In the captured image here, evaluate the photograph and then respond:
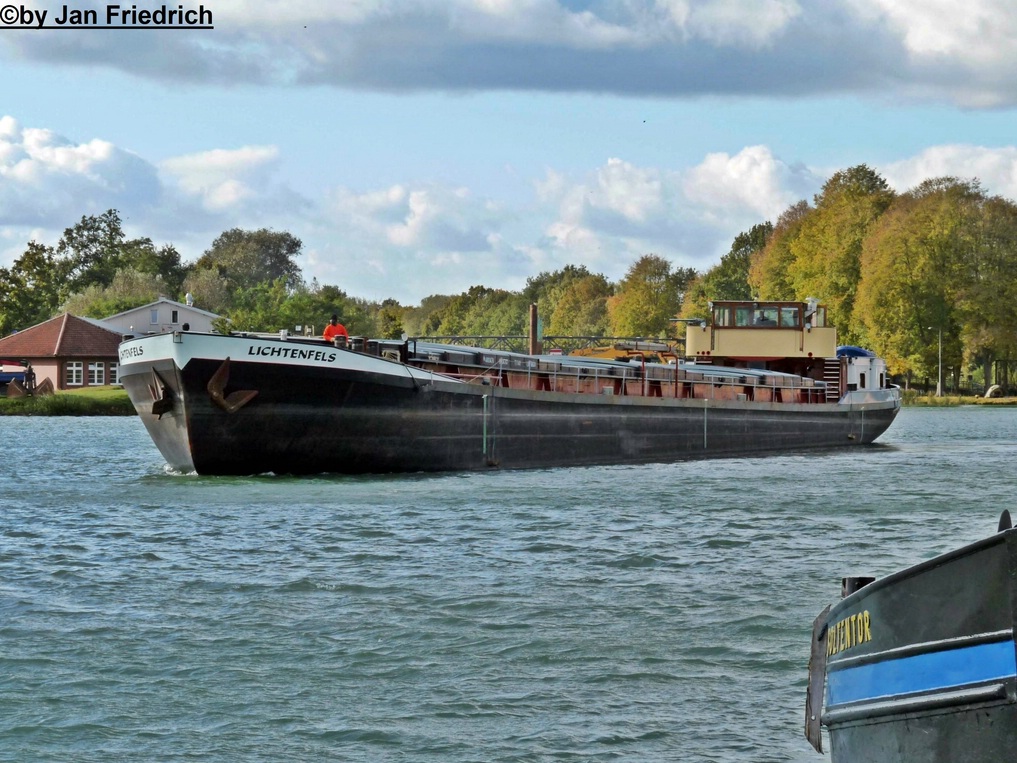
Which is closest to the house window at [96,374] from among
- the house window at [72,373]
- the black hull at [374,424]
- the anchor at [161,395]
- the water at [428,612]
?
the house window at [72,373]

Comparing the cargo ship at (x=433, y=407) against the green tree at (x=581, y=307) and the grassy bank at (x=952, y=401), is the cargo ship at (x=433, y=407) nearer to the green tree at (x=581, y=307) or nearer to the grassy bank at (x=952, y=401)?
the grassy bank at (x=952, y=401)

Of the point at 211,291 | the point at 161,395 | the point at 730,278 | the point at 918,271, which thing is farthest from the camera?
the point at 211,291

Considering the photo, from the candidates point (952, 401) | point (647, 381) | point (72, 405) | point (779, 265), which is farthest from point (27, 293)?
point (647, 381)

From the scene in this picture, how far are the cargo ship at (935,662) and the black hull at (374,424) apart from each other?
20.7 m

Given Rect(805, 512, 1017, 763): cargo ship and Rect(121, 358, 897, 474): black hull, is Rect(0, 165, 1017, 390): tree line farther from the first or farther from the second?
Rect(805, 512, 1017, 763): cargo ship

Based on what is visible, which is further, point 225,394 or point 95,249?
point 95,249

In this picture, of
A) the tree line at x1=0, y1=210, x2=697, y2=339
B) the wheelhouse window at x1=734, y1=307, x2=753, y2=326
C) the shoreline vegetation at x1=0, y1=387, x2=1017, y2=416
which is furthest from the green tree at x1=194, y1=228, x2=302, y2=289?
the wheelhouse window at x1=734, y1=307, x2=753, y2=326

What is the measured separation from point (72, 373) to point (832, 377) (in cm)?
6083

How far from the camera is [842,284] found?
9088cm

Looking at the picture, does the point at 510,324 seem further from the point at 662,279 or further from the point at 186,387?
the point at 186,387

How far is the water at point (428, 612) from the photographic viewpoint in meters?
9.95

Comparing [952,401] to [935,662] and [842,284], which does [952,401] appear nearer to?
[842,284]

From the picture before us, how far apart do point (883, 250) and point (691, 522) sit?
66.3 meters

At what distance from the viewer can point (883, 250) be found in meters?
84.2
